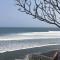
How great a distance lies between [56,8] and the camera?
8.63 metres

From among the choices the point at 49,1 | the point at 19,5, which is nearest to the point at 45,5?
the point at 49,1

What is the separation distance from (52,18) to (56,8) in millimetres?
339

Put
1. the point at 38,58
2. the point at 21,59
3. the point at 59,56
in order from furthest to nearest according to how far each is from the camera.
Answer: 1. the point at 21,59
2. the point at 59,56
3. the point at 38,58

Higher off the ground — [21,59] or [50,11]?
[50,11]

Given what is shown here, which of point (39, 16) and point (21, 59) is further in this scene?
point (21, 59)

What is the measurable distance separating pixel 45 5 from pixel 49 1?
0.21 m

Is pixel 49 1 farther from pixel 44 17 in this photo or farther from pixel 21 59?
pixel 21 59

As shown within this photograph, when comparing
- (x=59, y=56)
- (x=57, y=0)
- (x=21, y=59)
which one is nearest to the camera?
(x=57, y=0)

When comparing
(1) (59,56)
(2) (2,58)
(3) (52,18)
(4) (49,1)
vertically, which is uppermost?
(4) (49,1)

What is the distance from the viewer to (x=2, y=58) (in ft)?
52.5

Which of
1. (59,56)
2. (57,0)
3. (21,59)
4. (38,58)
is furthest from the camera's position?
(21,59)

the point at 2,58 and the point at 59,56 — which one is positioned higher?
the point at 59,56

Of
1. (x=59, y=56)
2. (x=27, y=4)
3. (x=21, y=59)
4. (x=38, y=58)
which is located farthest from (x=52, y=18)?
(x=21, y=59)

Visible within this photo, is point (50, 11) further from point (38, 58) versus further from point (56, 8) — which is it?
point (38, 58)
